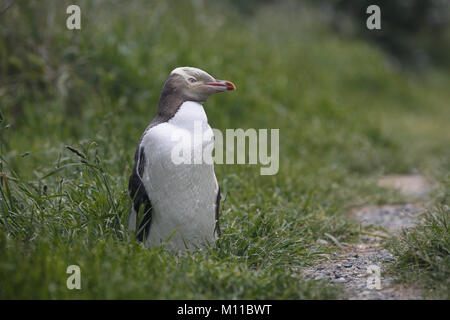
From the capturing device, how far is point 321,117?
7.12 metres

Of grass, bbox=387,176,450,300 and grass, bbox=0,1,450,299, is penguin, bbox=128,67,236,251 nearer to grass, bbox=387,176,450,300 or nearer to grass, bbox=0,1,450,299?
grass, bbox=0,1,450,299

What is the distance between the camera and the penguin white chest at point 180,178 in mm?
2650

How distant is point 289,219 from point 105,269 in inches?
65.2

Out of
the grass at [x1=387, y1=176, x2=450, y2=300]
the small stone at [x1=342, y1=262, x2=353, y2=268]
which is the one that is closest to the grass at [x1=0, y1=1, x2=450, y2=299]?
the small stone at [x1=342, y1=262, x2=353, y2=268]

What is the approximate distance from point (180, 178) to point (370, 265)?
3.98 feet

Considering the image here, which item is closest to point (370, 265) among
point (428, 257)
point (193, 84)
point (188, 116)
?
point (428, 257)

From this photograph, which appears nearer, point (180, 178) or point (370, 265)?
point (180, 178)

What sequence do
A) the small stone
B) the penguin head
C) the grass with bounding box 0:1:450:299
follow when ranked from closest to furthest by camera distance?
the grass with bounding box 0:1:450:299
the penguin head
the small stone

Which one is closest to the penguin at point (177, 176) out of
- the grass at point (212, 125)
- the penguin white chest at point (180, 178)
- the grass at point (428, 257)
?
the penguin white chest at point (180, 178)

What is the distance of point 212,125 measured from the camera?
19.6ft

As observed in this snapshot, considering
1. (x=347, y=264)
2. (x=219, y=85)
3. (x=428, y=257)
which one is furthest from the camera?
(x=347, y=264)

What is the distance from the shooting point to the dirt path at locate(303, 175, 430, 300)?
2.51m

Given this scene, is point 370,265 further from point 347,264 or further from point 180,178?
point 180,178

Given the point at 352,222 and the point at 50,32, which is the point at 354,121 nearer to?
the point at 352,222
